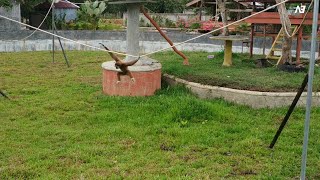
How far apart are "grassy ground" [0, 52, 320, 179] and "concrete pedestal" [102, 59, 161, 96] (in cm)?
25

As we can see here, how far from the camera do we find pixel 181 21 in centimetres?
2750

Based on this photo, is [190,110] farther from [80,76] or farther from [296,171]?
[80,76]

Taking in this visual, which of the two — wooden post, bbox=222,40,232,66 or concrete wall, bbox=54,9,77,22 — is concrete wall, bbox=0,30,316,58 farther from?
concrete wall, bbox=54,9,77,22

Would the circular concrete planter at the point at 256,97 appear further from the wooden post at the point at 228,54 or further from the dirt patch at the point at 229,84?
the wooden post at the point at 228,54

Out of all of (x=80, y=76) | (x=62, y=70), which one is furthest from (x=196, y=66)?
(x=62, y=70)

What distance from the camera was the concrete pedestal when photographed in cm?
830

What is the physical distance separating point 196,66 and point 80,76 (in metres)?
2.94

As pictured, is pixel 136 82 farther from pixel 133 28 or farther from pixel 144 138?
pixel 144 138

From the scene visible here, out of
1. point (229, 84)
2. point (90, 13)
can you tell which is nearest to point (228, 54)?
point (229, 84)

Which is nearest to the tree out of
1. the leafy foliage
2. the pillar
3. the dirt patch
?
the leafy foliage

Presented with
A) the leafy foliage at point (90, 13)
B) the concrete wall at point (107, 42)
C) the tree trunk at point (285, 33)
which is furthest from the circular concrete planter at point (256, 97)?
the leafy foliage at point (90, 13)

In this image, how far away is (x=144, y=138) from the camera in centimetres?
597

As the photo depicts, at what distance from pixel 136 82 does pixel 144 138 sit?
2.46 metres

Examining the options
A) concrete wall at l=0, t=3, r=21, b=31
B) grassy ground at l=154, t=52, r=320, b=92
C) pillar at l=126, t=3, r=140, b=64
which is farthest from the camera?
concrete wall at l=0, t=3, r=21, b=31
